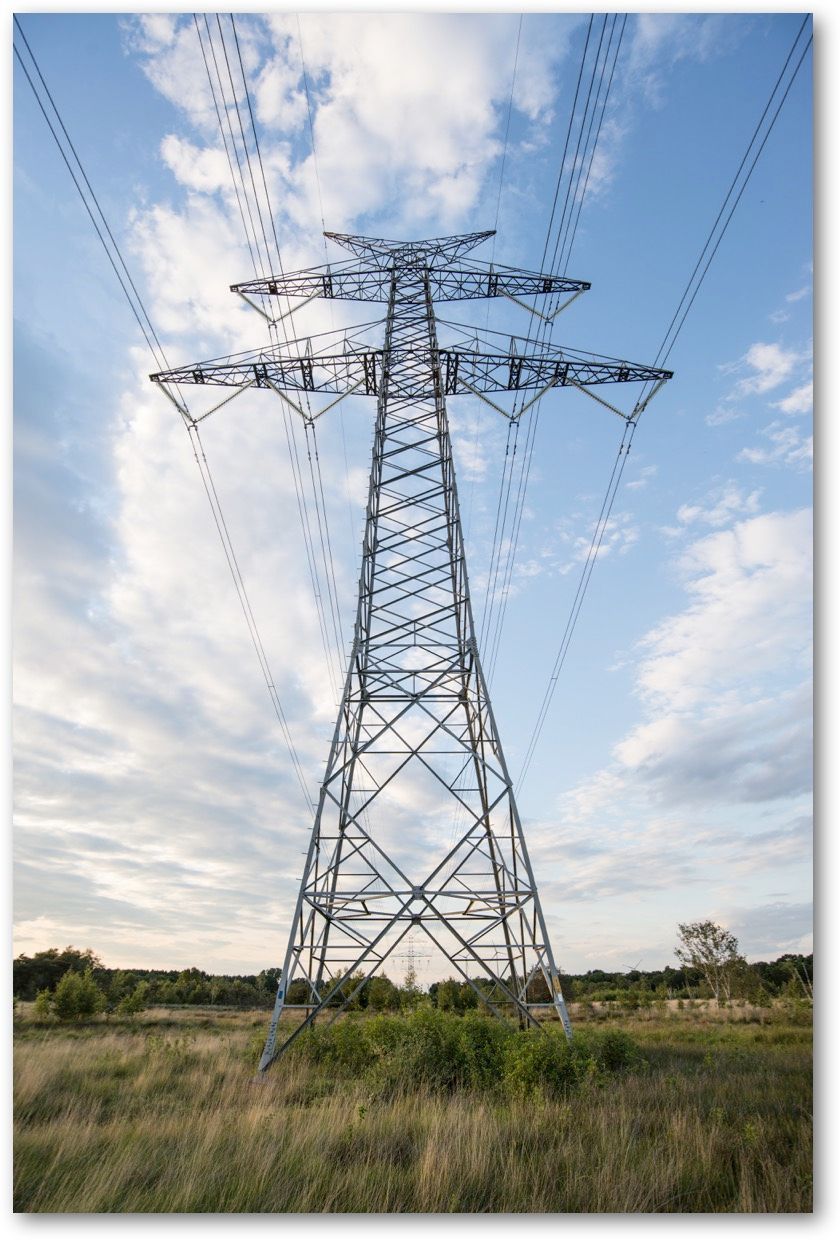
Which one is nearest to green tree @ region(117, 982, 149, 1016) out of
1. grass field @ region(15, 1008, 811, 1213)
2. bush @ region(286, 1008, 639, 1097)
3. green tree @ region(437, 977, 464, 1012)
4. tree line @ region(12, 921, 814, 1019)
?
tree line @ region(12, 921, 814, 1019)

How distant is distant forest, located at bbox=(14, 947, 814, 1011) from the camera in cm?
1870

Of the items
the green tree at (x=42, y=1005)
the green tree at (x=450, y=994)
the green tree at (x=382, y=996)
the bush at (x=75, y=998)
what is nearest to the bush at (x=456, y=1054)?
the green tree at (x=382, y=996)

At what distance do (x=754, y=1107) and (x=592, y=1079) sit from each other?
223 cm

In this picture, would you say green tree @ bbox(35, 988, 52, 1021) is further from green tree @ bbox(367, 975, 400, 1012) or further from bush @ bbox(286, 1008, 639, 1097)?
bush @ bbox(286, 1008, 639, 1097)

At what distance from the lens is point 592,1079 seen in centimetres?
957

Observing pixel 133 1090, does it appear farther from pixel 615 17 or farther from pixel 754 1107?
pixel 615 17

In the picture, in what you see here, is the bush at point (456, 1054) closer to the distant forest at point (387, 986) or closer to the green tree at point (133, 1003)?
the distant forest at point (387, 986)

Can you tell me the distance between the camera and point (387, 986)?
63.4 ft

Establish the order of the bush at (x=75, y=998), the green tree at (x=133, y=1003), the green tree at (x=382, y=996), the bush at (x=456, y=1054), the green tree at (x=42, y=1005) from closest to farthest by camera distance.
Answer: the bush at (x=456, y=1054) < the green tree at (x=382, y=996) < the green tree at (x=42, y=1005) < the bush at (x=75, y=998) < the green tree at (x=133, y=1003)

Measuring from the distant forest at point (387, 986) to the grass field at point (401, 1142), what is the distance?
4656 mm

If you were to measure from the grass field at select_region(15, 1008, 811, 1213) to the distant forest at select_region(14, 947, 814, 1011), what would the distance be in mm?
4656

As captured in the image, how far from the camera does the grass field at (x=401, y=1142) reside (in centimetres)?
579

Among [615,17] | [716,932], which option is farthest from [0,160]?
[716,932]

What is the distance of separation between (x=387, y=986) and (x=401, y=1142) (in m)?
13.4
